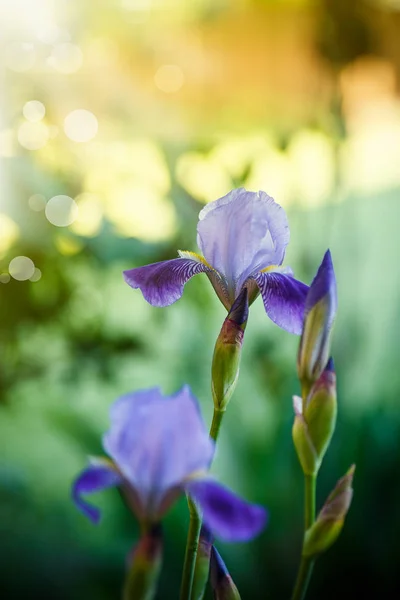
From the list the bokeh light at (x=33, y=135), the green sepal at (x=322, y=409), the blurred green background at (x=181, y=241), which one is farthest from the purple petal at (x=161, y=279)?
the bokeh light at (x=33, y=135)

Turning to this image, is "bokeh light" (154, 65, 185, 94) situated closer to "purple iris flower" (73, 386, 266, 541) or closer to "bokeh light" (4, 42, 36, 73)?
"bokeh light" (4, 42, 36, 73)

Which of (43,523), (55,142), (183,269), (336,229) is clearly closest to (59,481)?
(43,523)

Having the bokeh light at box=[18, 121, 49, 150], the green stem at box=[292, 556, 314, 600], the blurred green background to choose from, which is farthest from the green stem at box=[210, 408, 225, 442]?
the bokeh light at box=[18, 121, 49, 150]

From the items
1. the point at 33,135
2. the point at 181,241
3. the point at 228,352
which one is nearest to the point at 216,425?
the point at 228,352

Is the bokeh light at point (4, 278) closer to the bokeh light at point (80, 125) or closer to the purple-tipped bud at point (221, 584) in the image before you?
the bokeh light at point (80, 125)

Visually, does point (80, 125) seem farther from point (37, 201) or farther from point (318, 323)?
point (318, 323)

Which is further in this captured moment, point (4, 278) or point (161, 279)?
point (4, 278)
